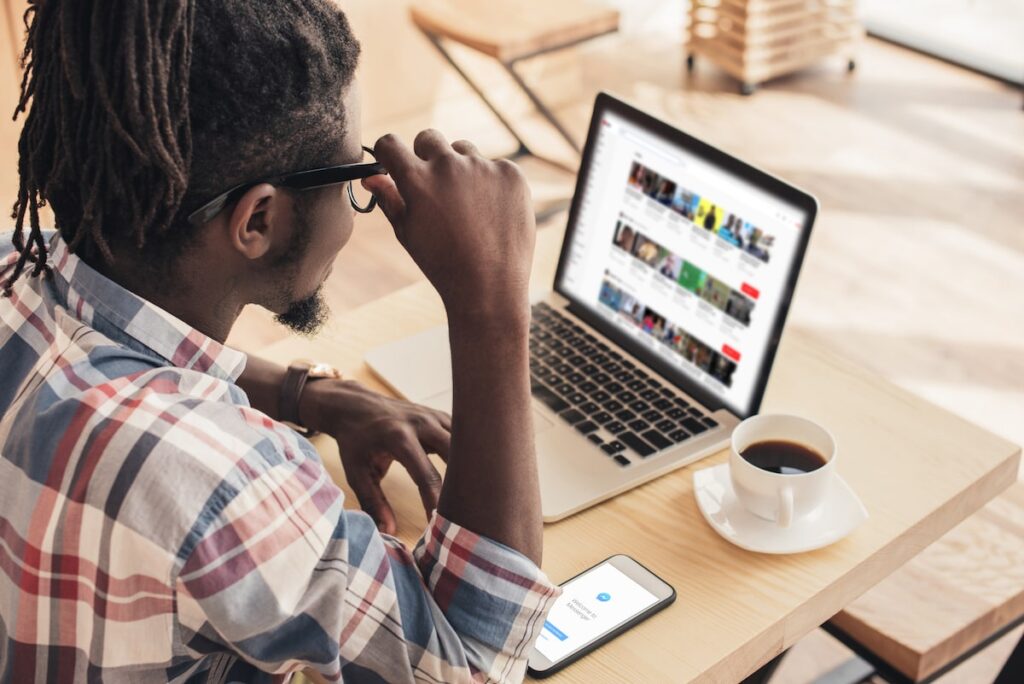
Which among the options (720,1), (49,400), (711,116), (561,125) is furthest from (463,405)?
(720,1)

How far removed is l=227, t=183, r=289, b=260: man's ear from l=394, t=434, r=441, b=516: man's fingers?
30 centimetres

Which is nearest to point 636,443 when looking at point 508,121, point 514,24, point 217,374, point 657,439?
point 657,439

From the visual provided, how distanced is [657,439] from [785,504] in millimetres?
200

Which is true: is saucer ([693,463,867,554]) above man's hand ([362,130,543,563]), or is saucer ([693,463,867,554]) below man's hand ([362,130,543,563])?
below

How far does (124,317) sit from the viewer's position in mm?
945

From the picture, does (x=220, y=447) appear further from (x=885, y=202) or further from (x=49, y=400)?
(x=885, y=202)

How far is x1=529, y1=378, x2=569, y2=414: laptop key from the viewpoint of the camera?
4.48ft

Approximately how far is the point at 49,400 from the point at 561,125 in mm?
2936

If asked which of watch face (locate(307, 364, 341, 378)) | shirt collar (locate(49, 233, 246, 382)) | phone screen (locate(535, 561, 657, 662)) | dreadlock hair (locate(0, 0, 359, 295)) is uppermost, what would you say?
dreadlock hair (locate(0, 0, 359, 295))

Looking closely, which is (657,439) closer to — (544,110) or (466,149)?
(466,149)

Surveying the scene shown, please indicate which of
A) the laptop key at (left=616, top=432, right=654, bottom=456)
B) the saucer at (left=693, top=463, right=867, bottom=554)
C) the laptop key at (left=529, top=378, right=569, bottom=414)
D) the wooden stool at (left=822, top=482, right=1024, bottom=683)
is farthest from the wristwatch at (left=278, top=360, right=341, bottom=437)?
the wooden stool at (left=822, top=482, right=1024, bottom=683)

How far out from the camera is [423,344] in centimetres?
147

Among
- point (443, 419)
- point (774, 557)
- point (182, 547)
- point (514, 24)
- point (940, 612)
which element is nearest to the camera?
point (182, 547)

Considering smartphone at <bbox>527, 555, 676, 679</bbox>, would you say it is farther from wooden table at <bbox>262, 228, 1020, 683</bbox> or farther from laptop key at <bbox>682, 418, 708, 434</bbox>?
laptop key at <bbox>682, 418, 708, 434</bbox>
